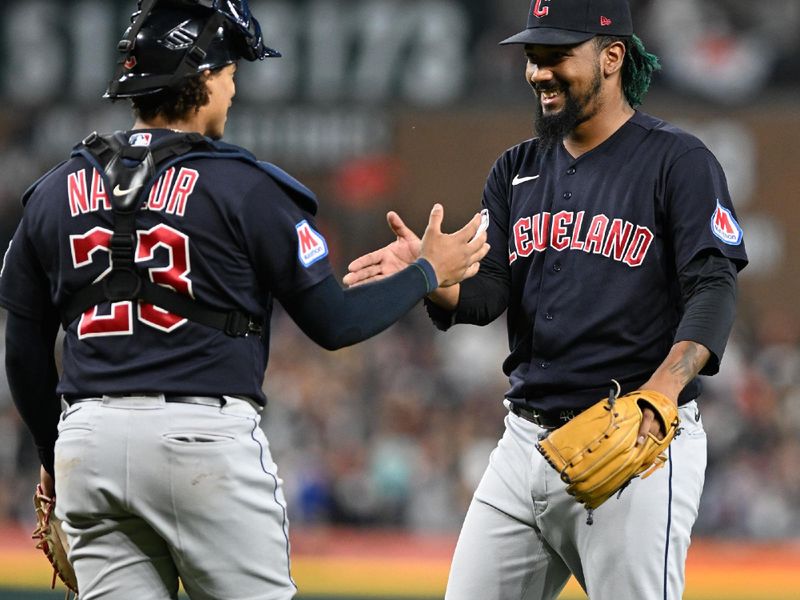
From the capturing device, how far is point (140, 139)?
247 cm

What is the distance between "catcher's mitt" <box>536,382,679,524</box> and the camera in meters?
2.58

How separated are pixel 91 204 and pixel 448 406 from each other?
7473mm

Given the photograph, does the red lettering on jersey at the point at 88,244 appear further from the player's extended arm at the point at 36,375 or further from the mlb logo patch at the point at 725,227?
the mlb logo patch at the point at 725,227

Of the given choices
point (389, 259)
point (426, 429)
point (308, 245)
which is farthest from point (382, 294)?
point (426, 429)

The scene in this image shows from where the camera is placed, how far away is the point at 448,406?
977 centimetres

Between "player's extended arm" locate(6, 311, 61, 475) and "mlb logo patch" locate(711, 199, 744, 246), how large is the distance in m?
1.41

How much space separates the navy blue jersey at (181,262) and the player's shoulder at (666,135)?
932 millimetres

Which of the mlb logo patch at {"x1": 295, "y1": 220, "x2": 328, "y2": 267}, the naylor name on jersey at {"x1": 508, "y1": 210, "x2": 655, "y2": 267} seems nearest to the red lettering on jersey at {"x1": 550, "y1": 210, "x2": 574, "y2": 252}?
the naylor name on jersey at {"x1": 508, "y1": 210, "x2": 655, "y2": 267}

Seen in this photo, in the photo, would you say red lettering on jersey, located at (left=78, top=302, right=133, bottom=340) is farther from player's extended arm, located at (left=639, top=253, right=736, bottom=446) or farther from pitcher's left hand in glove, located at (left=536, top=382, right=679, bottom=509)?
player's extended arm, located at (left=639, top=253, right=736, bottom=446)

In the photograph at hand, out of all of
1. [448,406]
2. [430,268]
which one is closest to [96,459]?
[430,268]

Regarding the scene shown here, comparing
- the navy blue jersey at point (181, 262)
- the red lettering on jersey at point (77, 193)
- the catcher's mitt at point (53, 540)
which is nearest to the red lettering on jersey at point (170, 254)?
the navy blue jersey at point (181, 262)

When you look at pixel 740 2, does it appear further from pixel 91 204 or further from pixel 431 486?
pixel 91 204

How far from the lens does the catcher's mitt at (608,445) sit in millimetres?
2578

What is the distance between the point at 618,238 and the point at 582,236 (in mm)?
95
